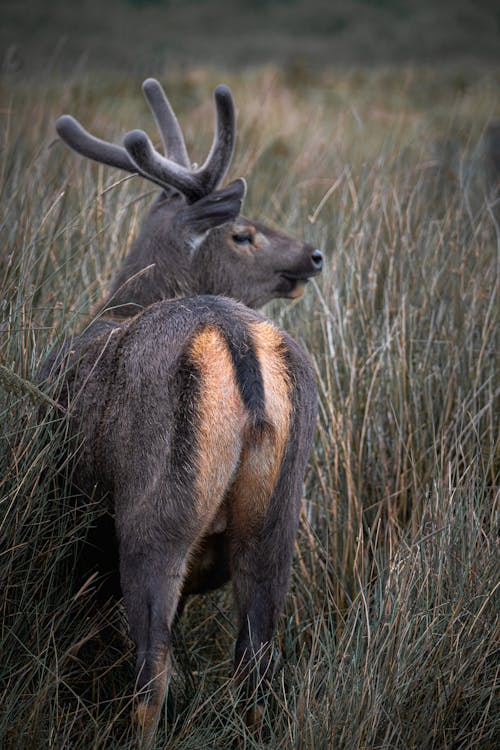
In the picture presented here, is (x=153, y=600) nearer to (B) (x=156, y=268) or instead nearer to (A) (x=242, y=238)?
(B) (x=156, y=268)

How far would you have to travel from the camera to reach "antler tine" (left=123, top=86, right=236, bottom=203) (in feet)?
13.2

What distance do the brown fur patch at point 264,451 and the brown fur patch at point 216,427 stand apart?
0.05 meters

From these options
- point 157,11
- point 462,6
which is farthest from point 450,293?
point 157,11

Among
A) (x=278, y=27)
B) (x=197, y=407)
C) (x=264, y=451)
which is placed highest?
(x=197, y=407)

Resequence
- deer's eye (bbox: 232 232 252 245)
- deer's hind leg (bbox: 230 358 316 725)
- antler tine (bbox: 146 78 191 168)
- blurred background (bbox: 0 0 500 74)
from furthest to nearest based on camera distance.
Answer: blurred background (bbox: 0 0 500 74)
antler tine (bbox: 146 78 191 168)
deer's eye (bbox: 232 232 252 245)
deer's hind leg (bbox: 230 358 316 725)

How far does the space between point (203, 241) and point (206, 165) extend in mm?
352

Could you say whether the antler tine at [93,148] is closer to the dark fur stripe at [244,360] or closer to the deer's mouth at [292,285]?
the deer's mouth at [292,285]

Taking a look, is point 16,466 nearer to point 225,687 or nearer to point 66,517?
point 66,517

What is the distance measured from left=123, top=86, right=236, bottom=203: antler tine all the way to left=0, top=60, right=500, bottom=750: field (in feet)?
0.77

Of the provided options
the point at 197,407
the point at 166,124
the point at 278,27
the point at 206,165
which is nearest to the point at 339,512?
the point at 197,407

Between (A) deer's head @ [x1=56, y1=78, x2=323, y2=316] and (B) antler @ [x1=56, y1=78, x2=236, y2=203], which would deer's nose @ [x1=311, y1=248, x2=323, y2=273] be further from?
(B) antler @ [x1=56, y1=78, x2=236, y2=203]

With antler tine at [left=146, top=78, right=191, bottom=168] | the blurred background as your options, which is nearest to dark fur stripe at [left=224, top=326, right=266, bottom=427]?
antler tine at [left=146, top=78, right=191, bottom=168]

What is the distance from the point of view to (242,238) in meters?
4.43

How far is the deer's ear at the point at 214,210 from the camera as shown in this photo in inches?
161
